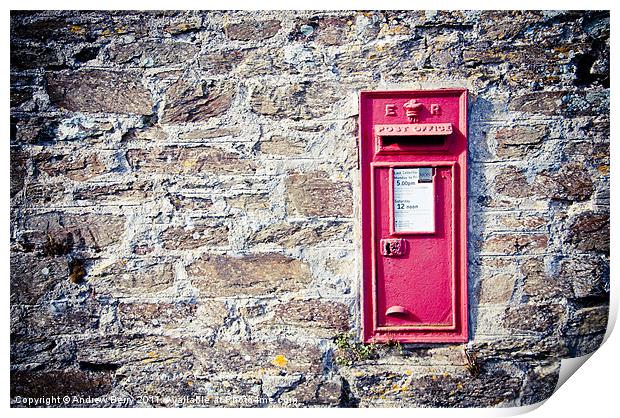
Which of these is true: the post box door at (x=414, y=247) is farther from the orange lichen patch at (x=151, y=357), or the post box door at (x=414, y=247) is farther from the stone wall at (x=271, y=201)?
the orange lichen patch at (x=151, y=357)

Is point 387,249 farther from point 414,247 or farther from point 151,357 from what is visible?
point 151,357

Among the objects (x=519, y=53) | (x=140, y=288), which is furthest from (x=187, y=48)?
(x=519, y=53)

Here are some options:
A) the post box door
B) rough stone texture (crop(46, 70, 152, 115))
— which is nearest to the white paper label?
the post box door

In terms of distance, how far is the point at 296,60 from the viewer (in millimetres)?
2609

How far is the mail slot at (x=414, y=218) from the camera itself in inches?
101

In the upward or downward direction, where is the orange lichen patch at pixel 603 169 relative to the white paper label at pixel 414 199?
upward

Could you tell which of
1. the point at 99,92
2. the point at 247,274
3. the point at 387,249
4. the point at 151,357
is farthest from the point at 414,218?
the point at 99,92

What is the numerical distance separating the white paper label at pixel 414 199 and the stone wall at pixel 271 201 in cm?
20

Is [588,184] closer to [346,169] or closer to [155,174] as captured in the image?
[346,169]

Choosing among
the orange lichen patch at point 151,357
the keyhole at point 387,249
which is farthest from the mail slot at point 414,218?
the orange lichen patch at point 151,357

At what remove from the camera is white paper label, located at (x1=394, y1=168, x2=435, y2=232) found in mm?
2555

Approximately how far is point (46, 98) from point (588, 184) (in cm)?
254

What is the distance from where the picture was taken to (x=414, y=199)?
2562 millimetres

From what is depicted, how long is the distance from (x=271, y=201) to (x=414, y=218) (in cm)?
66
